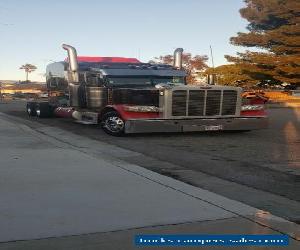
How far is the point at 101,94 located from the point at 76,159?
6.97 meters

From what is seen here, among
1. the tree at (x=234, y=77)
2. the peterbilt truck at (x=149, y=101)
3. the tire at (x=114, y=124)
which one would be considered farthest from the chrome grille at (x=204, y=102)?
the tree at (x=234, y=77)

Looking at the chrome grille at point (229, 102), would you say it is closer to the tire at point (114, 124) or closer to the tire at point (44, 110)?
the tire at point (114, 124)

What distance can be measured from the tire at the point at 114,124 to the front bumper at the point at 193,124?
37cm

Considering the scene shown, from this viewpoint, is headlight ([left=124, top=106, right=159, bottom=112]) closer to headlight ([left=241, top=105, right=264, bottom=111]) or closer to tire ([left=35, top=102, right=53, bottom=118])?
A: headlight ([left=241, top=105, right=264, bottom=111])

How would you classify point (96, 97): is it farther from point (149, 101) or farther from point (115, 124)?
point (149, 101)

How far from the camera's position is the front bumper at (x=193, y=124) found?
550 inches

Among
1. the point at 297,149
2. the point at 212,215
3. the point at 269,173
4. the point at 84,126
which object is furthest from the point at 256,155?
the point at 84,126

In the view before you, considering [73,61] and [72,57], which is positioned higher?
[72,57]

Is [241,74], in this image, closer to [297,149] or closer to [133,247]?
[297,149]

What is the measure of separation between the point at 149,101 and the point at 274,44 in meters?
41.5

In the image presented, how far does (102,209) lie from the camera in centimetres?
561

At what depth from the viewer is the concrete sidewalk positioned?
469 cm

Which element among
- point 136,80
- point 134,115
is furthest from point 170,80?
point 134,115

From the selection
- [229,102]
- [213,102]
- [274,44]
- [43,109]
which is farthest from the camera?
[274,44]
